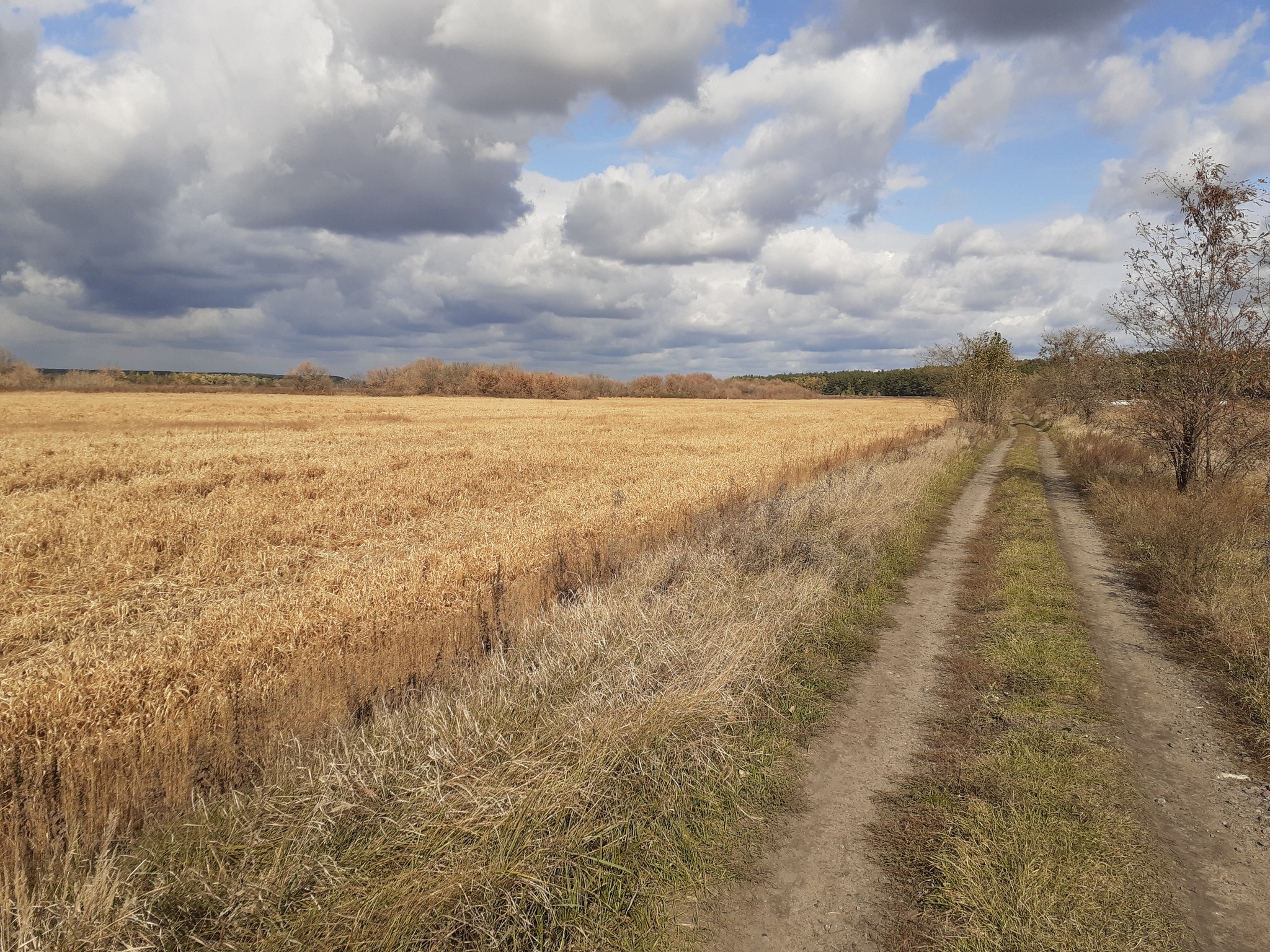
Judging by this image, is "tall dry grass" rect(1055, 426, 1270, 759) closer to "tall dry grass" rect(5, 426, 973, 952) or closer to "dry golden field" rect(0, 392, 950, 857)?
"tall dry grass" rect(5, 426, 973, 952)

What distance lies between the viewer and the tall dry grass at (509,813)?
3.59 meters

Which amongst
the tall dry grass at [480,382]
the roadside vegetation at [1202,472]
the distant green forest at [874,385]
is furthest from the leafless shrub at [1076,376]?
the distant green forest at [874,385]

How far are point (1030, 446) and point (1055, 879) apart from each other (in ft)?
132

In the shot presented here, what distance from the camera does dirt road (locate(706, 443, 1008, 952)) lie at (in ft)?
12.8

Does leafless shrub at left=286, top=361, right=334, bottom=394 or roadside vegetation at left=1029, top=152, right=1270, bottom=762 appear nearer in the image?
roadside vegetation at left=1029, top=152, right=1270, bottom=762

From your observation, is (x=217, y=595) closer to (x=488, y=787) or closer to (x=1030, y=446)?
(x=488, y=787)

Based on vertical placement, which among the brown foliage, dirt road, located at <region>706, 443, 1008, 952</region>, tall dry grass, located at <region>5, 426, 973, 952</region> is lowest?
dirt road, located at <region>706, 443, 1008, 952</region>

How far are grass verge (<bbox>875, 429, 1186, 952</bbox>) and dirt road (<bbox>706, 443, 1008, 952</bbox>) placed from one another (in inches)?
8.0

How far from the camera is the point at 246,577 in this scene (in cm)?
1091

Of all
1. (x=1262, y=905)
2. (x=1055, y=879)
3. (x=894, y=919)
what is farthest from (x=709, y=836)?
(x=1262, y=905)

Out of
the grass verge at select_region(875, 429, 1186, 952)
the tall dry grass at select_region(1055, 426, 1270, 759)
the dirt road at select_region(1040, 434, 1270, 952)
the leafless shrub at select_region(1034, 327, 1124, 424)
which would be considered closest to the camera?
the grass verge at select_region(875, 429, 1186, 952)

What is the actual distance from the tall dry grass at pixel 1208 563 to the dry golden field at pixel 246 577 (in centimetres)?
814

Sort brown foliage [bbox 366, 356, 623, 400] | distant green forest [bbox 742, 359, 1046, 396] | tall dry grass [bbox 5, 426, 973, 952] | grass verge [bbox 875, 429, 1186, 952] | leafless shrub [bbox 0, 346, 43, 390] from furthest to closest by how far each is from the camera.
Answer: distant green forest [bbox 742, 359, 1046, 396]
brown foliage [bbox 366, 356, 623, 400]
leafless shrub [bbox 0, 346, 43, 390]
grass verge [bbox 875, 429, 1186, 952]
tall dry grass [bbox 5, 426, 973, 952]

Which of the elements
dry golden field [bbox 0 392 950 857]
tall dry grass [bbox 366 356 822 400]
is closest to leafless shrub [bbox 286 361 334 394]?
tall dry grass [bbox 366 356 822 400]
